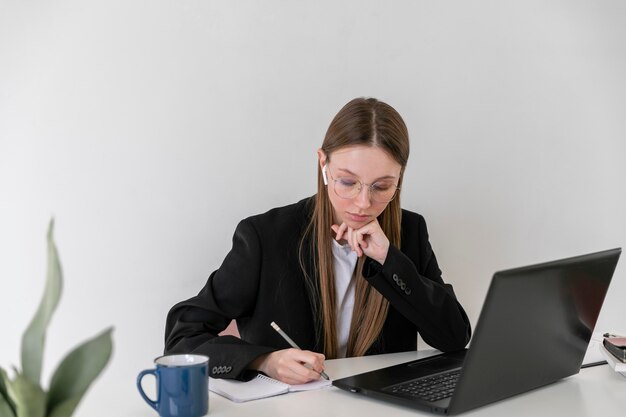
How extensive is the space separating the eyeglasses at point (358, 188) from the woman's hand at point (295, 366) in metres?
0.48

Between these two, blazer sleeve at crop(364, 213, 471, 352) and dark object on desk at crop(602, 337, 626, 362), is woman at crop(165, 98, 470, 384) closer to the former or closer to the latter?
blazer sleeve at crop(364, 213, 471, 352)

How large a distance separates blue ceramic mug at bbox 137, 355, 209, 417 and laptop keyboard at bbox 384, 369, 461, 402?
1.19ft

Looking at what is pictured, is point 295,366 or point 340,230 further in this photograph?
point 340,230

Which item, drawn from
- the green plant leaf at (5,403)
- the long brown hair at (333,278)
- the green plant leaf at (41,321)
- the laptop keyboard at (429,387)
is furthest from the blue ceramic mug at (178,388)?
the long brown hair at (333,278)

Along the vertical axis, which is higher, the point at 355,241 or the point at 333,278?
the point at 355,241

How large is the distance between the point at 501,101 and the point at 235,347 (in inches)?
57.7

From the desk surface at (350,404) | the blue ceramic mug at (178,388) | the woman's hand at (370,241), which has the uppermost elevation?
the woman's hand at (370,241)

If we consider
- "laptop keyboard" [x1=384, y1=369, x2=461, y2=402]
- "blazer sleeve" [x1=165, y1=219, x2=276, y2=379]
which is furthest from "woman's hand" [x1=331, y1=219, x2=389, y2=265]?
"laptop keyboard" [x1=384, y1=369, x2=461, y2=402]

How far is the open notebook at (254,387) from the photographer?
55.4 inches

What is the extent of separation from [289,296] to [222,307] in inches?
7.3

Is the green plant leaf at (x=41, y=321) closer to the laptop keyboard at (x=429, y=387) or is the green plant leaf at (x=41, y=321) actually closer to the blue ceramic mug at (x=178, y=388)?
the blue ceramic mug at (x=178, y=388)

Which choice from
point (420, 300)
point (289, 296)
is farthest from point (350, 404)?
point (289, 296)

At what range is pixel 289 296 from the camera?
1988mm

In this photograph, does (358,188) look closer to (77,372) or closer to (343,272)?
(343,272)
